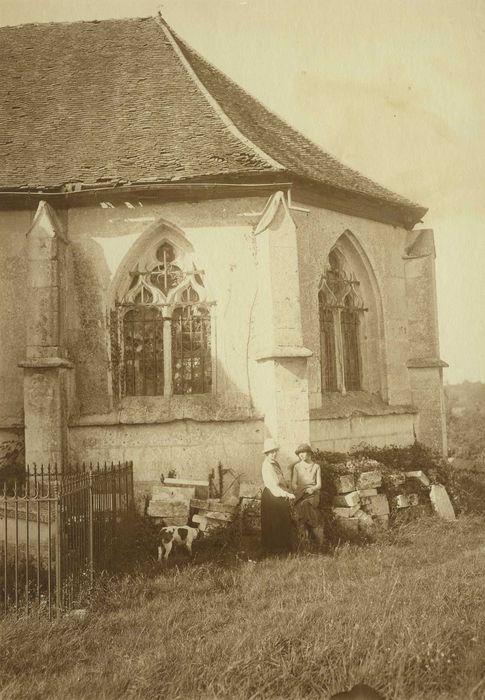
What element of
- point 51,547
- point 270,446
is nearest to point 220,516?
point 270,446

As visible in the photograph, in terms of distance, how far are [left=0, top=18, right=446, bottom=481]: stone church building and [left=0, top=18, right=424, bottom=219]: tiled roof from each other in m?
0.05

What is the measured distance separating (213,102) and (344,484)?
294 inches

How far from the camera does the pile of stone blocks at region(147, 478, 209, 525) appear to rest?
30.7 feet

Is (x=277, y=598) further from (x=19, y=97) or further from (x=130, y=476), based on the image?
(x=19, y=97)

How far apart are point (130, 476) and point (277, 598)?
4.37m

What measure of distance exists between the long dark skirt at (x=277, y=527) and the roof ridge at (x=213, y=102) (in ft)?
17.1

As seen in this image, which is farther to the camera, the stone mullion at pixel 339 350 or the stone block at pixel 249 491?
the stone mullion at pixel 339 350

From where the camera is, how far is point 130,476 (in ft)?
33.6

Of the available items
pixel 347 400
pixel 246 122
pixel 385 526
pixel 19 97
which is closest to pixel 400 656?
pixel 385 526

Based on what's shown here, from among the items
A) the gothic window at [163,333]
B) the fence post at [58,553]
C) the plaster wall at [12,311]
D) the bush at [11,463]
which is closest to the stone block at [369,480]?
the gothic window at [163,333]

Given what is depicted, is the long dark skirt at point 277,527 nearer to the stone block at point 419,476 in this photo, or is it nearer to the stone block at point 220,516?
the stone block at point 220,516

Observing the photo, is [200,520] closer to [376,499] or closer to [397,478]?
[376,499]

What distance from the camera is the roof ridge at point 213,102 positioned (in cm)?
1054

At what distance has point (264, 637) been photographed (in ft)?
16.9
